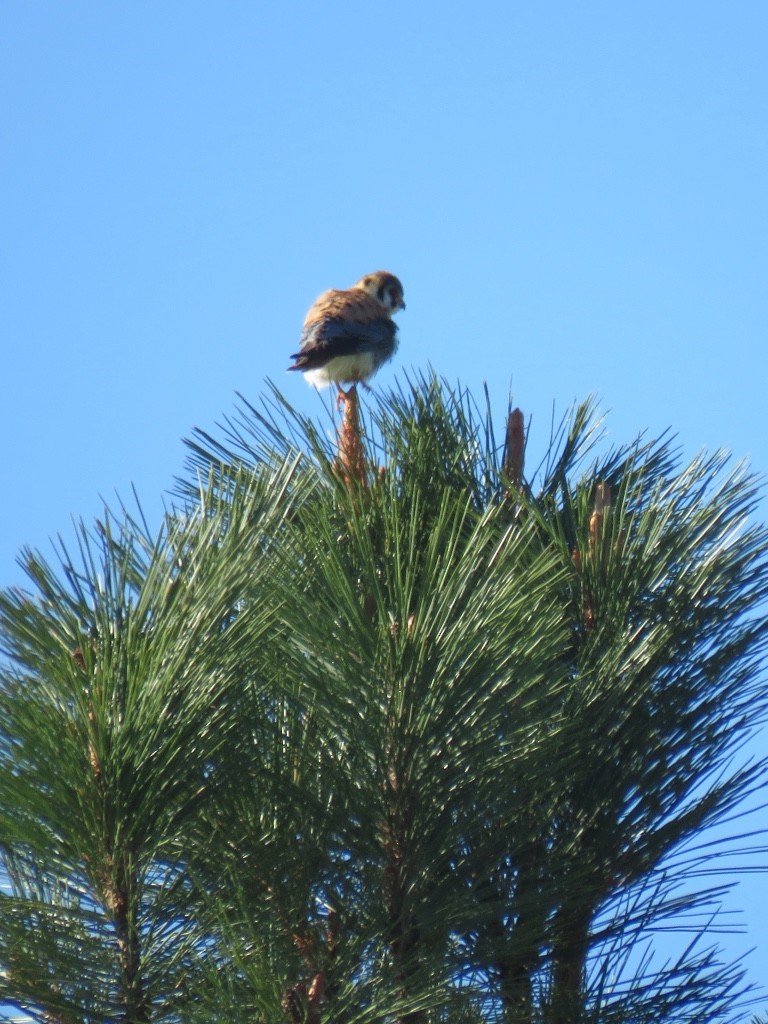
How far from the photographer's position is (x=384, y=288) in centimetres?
796

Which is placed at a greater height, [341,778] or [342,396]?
[342,396]

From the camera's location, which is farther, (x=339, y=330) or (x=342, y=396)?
(x=339, y=330)

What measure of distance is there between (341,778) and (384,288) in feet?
21.2

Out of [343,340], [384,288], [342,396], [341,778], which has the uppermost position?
[384,288]

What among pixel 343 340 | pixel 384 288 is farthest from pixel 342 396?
pixel 384 288

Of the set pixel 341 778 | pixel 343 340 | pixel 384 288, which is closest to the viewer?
pixel 341 778

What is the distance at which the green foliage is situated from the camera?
159 centimetres

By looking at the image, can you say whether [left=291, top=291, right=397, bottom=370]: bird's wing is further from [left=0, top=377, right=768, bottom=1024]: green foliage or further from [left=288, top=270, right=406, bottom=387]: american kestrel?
[left=0, top=377, right=768, bottom=1024]: green foliage

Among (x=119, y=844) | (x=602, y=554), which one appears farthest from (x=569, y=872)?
(x=119, y=844)

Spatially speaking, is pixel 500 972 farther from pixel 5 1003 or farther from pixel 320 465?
pixel 320 465

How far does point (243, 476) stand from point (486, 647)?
2.31ft

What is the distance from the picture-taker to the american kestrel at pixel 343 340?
21.4 ft

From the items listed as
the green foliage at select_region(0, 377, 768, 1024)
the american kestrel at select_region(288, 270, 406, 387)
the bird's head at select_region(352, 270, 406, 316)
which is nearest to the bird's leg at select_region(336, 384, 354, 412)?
the green foliage at select_region(0, 377, 768, 1024)

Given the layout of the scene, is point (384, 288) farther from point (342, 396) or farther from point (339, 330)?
point (342, 396)
